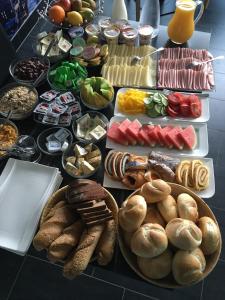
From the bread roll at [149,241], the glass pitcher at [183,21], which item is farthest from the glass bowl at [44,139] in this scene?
the glass pitcher at [183,21]

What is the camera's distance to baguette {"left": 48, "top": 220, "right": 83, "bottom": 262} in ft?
2.66

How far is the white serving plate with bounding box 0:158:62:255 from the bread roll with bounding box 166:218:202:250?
1.51 ft

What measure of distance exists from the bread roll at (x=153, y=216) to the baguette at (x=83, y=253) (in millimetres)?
135

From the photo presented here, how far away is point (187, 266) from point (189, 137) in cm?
59

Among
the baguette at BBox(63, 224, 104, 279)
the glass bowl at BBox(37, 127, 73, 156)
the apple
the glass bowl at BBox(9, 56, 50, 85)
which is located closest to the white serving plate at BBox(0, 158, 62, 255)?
the glass bowl at BBox(37, 127, 73, 156)

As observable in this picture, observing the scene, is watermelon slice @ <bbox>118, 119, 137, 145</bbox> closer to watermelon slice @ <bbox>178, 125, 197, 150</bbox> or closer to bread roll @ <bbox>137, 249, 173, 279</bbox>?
watermelon slice @ <bbox>178, 125, 197, 150</bbox>

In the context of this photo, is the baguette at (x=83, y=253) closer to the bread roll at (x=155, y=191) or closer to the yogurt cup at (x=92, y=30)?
the bread roll at (x=155, y=191)

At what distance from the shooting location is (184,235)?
736 millimetres

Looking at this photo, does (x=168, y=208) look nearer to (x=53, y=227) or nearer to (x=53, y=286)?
(x=53, y=227)

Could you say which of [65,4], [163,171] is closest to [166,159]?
[163,171]

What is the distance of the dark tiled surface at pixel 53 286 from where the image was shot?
1.34m

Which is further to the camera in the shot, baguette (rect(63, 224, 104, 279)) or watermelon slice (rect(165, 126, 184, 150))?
watermelon slice (rect(165, 126, 184, 150))

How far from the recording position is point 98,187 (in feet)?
2.97

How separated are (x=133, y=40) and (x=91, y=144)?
673 millimetres
